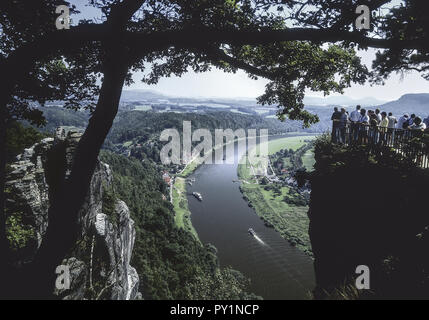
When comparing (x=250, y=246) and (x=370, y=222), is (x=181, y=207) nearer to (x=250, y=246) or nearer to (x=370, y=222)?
(x=250, y=246)

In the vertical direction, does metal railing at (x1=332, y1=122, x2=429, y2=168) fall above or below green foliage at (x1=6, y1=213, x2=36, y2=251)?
Result: above

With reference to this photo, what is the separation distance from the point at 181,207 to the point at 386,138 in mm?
74860

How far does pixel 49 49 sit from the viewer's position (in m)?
3.39

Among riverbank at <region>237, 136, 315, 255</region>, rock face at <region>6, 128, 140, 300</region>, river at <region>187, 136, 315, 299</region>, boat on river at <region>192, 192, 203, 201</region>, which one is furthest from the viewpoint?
boat on river at <region>192, 192, 203, 201</region>

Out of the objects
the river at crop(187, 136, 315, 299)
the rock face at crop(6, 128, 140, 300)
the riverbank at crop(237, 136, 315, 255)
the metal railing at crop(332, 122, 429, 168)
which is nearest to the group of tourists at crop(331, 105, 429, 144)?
the metal railing at crop(332, 122, 429, 168)

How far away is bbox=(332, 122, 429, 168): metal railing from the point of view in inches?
306

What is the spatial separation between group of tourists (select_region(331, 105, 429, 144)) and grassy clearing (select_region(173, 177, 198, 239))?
179ft

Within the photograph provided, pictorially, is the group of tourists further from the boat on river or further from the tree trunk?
the boat on river

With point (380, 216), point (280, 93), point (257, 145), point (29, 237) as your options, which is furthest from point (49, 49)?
point (257, 145)

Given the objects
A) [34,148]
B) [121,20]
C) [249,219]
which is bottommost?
[249,219]

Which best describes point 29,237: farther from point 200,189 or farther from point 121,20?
point 200,189

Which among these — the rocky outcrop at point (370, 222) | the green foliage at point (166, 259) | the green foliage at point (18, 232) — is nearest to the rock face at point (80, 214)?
the green foliage at point (18, 232)

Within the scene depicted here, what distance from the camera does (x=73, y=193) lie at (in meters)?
3.45

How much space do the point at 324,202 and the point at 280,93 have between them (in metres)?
6.30
